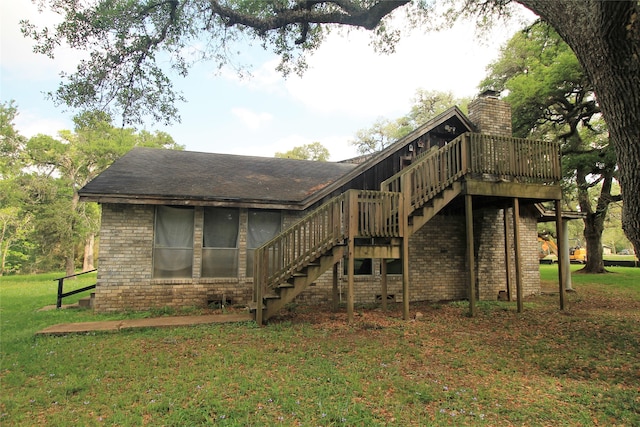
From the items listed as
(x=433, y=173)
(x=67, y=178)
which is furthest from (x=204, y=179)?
(x=67, y=178)

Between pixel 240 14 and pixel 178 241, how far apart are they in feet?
21.5

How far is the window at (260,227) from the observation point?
34.1 feet

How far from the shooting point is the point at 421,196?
887cm

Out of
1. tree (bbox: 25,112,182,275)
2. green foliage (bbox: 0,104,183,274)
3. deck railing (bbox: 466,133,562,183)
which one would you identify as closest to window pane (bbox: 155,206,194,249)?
deck railing (bbox: 466,133,562,183)

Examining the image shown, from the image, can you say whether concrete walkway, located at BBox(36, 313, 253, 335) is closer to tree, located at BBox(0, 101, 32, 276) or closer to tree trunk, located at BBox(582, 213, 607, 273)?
tree, located at BBox(0, 101, 32, 276)

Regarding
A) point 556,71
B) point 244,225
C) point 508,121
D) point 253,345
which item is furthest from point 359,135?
point 253,345

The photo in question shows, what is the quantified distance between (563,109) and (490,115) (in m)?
11.0

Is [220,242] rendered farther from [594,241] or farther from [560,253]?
[594,241]

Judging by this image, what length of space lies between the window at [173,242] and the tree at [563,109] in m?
16.6

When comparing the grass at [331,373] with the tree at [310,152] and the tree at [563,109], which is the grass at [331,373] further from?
the tree at [310,152]

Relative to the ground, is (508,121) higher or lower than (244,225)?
higher

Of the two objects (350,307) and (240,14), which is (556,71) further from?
(350,307)

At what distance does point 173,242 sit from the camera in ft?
32.3

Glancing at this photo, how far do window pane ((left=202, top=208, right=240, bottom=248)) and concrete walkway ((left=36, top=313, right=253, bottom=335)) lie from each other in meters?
2.19
